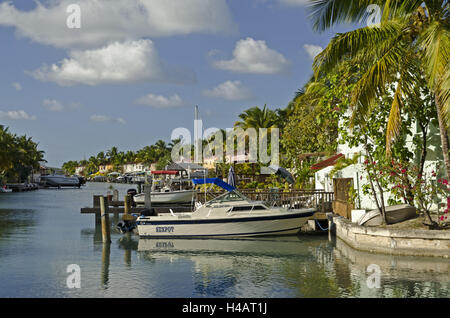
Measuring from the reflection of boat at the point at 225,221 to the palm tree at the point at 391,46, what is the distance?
24.1ft

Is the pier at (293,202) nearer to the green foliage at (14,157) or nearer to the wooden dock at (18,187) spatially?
the green foliage at (14,157)

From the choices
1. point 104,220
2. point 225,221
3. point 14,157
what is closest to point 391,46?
point 225,221

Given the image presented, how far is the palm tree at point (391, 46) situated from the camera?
53.8 feet

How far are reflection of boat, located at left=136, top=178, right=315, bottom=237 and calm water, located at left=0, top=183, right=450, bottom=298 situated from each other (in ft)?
1.71

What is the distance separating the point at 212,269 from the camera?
1738 centimetres

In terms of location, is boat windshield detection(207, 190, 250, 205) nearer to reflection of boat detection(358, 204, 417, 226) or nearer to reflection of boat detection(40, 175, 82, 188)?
reflection of boat detection(358, 204, 417, 226)

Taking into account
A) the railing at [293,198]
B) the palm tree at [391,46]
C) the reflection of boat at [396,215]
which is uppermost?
the palm tree at [391,46]

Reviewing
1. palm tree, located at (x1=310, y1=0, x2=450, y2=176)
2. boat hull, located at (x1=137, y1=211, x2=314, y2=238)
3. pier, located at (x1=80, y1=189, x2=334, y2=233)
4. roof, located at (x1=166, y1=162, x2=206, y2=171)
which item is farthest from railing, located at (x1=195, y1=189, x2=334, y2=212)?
roof, located at (x1=166, y1=162, x2=206, y2=171)

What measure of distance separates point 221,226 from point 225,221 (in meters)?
0.28

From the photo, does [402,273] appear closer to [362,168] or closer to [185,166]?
[362,168]

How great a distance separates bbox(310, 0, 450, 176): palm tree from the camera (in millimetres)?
16391

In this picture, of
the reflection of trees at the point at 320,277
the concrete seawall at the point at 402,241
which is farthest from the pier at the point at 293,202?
the concrete seawall at the point at 402,241
